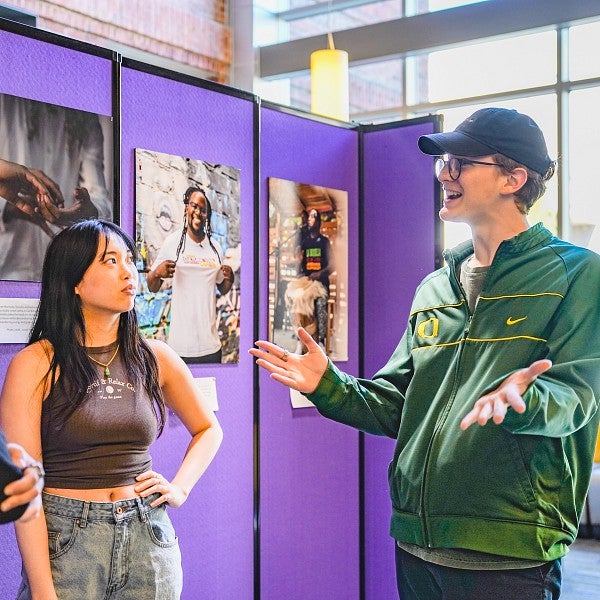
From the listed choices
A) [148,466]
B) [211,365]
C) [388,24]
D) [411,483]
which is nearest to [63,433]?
[148,466]

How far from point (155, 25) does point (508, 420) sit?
5.34m

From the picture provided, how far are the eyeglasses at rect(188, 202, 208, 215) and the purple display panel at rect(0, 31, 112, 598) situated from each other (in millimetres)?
405

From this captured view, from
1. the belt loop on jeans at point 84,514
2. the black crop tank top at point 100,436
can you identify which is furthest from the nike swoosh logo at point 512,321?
the belt loop on jeans at point 84,514

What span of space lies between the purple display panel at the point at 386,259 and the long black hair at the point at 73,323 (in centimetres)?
143

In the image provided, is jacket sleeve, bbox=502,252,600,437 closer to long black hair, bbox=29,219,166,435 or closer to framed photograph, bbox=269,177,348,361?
long black hair, bbox=29,219,166,435

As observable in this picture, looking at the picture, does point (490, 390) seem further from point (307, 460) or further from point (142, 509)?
point (307, 460)

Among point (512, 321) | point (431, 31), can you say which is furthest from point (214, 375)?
point (431, 31)

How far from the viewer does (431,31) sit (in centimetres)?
635

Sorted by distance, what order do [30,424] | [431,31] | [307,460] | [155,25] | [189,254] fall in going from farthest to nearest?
[431,31] → [155,25] → [307,460] → [189,254] → [30,424]

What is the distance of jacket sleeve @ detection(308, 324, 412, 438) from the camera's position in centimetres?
195

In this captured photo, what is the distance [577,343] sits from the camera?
1.67 m

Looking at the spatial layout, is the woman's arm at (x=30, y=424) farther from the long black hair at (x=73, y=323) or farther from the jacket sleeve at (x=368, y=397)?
the jacket sleeve at (x=368, y=397)

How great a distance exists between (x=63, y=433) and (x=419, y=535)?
787mm

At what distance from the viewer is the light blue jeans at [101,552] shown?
1.82 m
